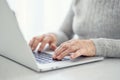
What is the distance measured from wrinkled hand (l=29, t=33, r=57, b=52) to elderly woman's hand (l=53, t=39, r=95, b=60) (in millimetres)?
182

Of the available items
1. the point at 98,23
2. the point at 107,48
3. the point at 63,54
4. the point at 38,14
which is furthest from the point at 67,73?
the point at 38,14

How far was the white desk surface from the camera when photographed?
68cm

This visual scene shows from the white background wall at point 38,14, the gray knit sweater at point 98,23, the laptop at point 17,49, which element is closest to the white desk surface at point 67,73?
the laptop at point 17,49

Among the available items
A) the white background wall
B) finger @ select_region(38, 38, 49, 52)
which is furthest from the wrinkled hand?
the white background wall

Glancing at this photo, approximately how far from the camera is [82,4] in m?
1.31

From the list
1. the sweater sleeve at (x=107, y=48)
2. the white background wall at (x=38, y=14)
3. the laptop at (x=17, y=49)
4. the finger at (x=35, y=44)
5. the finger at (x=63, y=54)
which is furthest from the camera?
the white background wall at (x=38, y=14)

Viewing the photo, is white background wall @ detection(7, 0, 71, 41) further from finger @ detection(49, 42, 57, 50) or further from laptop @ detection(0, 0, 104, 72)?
laptop @ detection(0, 0, 104, 72)

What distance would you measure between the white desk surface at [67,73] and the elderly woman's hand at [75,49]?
6 centimetres

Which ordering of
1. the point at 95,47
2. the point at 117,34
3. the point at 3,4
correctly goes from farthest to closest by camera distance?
the point at 117,34 < the point at 95,47 < the point at 3,4

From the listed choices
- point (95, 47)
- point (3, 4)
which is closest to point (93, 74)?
point (95, 47)

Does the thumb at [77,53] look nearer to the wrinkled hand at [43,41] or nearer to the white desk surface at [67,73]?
the white desk surface at [67,73]

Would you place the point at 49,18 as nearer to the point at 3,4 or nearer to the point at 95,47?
the point at 95,47

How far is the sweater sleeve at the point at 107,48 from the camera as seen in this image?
0.93 meters

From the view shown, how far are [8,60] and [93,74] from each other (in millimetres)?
323
